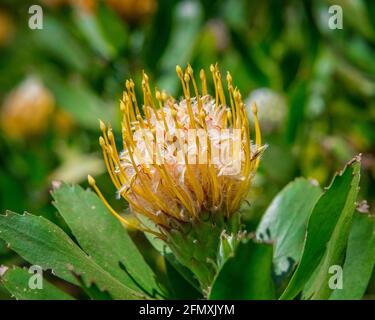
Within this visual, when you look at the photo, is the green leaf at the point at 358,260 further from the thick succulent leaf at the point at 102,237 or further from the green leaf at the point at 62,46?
the green leaf at the point at 62,46

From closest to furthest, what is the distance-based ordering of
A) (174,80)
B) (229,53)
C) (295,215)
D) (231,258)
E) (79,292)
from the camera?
(231,258)
(295,215)
(79,292)
(174,80)
(229,53)

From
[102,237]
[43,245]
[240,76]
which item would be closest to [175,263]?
[102,237]

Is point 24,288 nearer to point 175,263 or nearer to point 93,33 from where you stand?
point 175,263

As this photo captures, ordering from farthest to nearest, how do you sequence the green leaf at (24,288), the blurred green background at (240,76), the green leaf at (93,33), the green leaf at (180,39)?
the green leaf at (93,33)
the green leaf at (180,39)
the blurred green background at (240,76)
the green leaf at (24,288)

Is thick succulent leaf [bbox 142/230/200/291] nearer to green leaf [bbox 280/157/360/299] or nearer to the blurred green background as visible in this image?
green leaf [bbox 280/157/360/299]

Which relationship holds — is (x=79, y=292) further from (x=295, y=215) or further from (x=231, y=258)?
(x=231, y=258)

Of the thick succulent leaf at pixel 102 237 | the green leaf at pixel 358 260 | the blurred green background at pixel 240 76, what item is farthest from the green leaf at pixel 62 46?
the green leaf at pixel 358 260

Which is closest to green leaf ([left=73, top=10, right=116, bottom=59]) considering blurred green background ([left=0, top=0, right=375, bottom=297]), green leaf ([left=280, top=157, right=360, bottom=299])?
blurred green background ([left=0, top=0, right=375, bottom=297])
